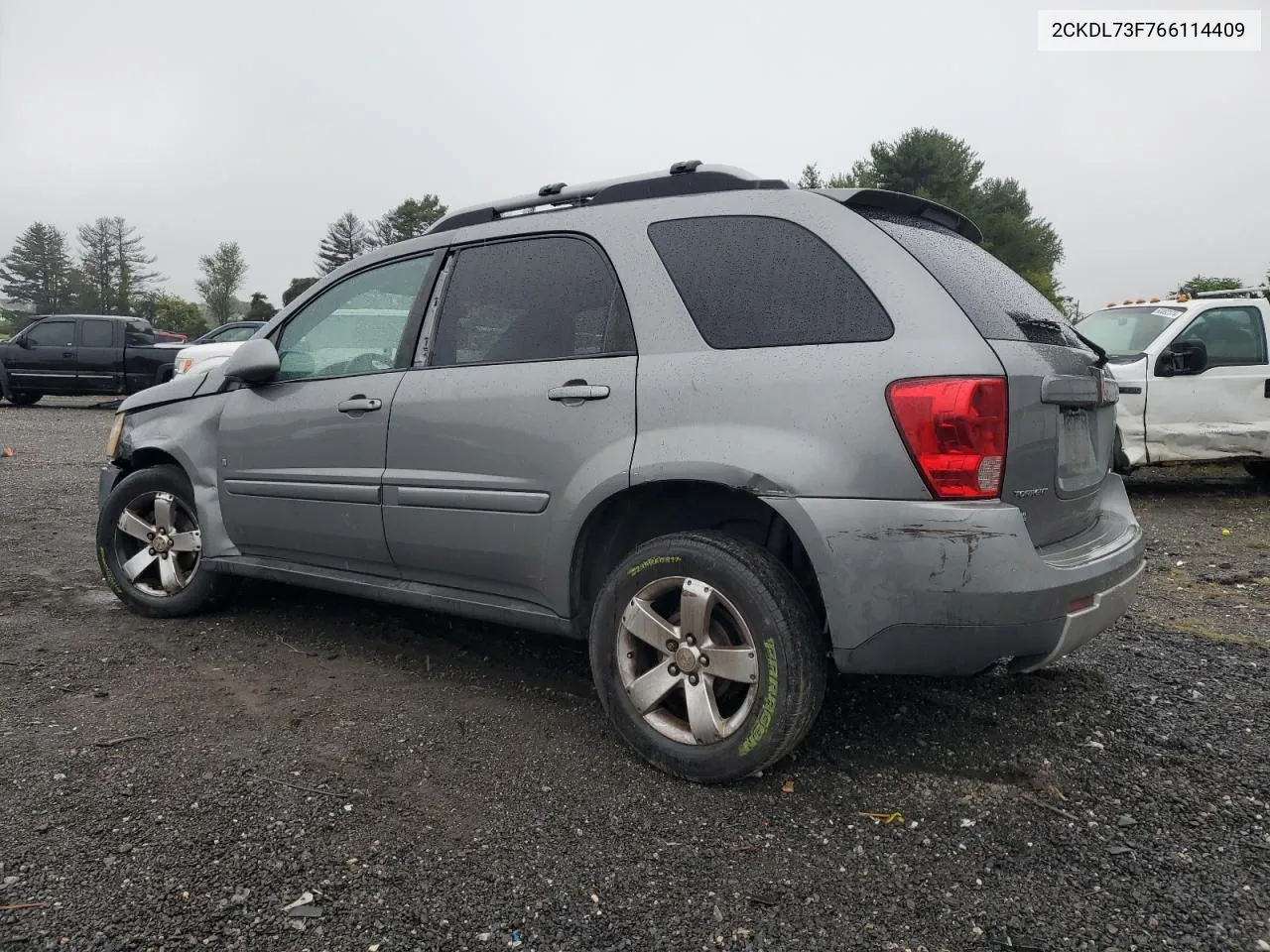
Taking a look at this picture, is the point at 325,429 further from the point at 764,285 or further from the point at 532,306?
the point at 764,285

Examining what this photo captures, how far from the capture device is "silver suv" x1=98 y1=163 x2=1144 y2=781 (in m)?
2.41

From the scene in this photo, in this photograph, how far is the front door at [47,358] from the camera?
17609 mm

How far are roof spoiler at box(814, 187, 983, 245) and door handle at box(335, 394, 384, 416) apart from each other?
1.77 m

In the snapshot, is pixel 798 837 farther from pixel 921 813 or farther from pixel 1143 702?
pixel 1143 702

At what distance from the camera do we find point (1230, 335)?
26.7 ft

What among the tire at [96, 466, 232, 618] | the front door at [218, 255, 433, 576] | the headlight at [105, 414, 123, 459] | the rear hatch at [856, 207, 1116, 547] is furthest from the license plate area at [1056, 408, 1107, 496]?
the headlight at [105, 414, 123, 459]

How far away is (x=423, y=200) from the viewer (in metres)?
91.9

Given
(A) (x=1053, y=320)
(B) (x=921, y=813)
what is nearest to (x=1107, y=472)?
(A) (x=1053, y=320)

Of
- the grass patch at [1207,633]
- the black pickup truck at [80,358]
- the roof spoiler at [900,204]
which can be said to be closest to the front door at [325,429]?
the roof spoiler at [900,204]

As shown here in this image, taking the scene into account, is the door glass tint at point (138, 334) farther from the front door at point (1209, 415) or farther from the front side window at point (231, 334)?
the front door at point (1209, 415)

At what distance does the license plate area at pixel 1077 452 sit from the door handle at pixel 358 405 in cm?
232

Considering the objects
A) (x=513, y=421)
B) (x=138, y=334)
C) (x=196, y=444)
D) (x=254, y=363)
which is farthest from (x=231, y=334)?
(x=513, y=421)

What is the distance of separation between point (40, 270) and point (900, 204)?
115759mm

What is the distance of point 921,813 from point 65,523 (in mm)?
6322
